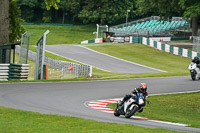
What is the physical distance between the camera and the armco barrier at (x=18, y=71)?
3055cm

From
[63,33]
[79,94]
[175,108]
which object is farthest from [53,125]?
[63,33]

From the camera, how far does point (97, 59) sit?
174 ft

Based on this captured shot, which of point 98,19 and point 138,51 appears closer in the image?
point 138,51

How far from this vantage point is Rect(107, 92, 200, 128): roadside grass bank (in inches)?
747

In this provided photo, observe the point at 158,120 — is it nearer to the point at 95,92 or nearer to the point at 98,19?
the point at 95,92

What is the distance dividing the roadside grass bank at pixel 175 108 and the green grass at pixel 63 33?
60.0 metres

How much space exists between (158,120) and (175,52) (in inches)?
1591

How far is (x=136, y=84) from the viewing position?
31156mm

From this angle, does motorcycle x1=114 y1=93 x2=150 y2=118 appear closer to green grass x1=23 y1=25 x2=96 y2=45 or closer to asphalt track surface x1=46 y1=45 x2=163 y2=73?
asphalt track surface x1=46 y1=45 x2=163 y2=73

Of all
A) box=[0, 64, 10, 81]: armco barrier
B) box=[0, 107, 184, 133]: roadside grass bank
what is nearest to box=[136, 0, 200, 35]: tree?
box=[0, 64, 10, 81]: armco barrier

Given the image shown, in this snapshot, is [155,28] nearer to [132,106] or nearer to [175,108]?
[175,108]

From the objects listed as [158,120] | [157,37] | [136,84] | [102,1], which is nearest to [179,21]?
[157,37]

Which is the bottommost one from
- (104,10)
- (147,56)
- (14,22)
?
(147,56)

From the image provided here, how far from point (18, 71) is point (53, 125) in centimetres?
1757
